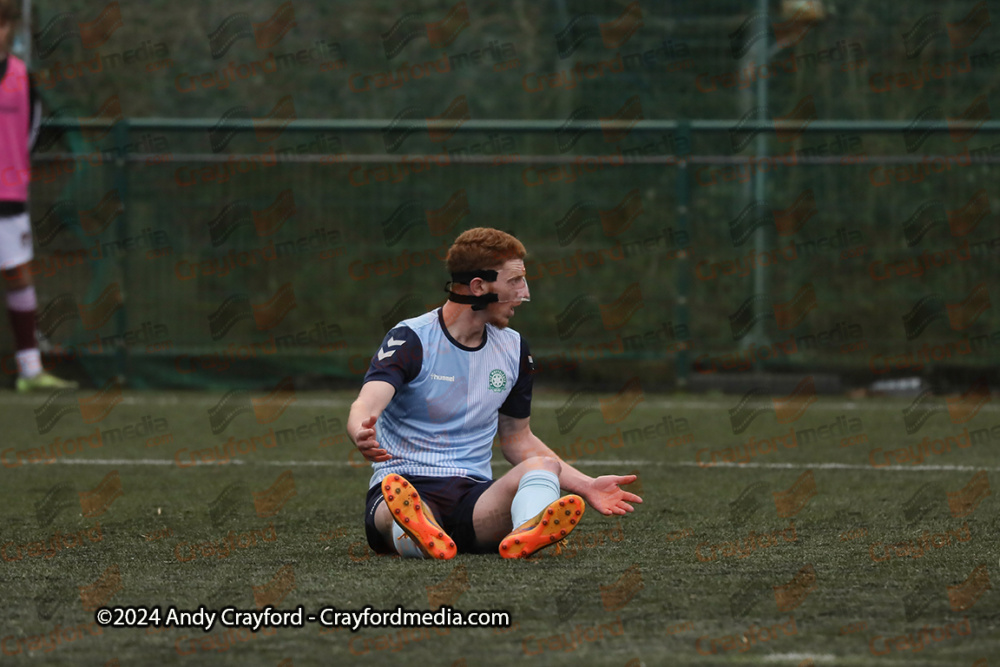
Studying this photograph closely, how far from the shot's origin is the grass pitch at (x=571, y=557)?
9.68ft

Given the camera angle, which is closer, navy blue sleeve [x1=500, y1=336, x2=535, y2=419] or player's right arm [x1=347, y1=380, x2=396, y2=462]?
player's right arm [x1=347, y1=380, x2=396, y2=462]

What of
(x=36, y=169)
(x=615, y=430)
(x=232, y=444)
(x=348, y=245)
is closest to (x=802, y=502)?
(x=615, y=430)

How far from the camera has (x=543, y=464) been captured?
13.6 ft

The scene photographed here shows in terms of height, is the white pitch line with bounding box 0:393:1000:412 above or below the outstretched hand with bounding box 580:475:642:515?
below

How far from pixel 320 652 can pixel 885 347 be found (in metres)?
8.30

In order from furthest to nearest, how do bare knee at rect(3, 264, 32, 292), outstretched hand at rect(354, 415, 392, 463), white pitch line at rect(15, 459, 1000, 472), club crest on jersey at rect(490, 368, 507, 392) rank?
bare knee at rect(3, 264, 32, 292)
white pitch line at rect(15, 459, 1000, 472)
club crest on jersey at rect(490, 368, 507, 392)
outstretched hand at rect(354, 415, 392, 463)

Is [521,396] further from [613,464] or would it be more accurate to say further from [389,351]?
[613,464]

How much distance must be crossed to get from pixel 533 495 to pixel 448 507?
0.35 metres

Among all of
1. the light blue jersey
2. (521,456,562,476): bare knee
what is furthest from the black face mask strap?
(521,456,562,476): bare knee

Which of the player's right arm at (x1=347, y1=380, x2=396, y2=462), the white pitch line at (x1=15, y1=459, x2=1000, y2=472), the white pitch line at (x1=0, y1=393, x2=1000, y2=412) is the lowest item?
the white pitch line at (x1=0, y1=393, x2=1000, y2=412)

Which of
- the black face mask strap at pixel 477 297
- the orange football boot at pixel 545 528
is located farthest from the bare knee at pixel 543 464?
the black face mask strap at pixel 477 297

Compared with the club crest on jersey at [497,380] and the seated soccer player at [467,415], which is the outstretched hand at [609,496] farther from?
the club crest on jersey at [497,380]

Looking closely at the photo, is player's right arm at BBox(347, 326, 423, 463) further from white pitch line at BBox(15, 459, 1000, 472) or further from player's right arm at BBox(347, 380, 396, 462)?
white pitch line at BBox(15, 459, 1000, 472)

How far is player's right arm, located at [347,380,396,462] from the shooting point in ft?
12.2
